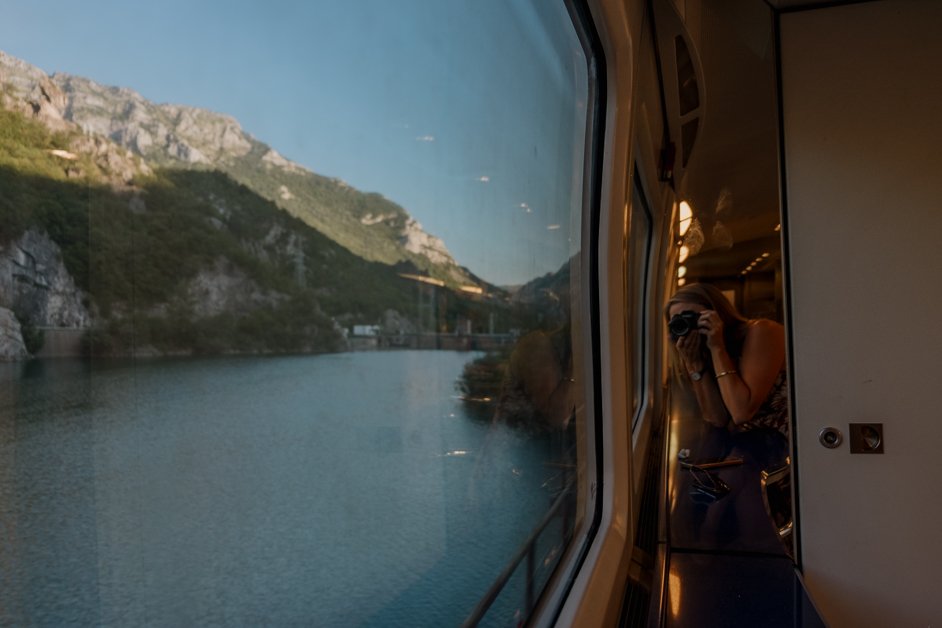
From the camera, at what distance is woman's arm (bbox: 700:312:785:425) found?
2805 millimetres

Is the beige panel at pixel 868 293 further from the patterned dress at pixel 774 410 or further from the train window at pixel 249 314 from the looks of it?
the train window at pixel 249 314

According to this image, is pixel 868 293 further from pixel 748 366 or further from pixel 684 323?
pixel 684 323

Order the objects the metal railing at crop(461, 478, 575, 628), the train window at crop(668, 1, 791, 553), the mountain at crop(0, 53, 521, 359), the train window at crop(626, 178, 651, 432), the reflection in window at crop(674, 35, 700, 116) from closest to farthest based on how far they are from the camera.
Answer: the mountain at crop(0, 53, 521, 359) < the metal railing at crop(461, 478, 575, 628) < the train window at crop(668, 1, 791, 553) < the reflection in window at crop(674, 35, 700, 116) < the train window at crop(626, 178, 651, 432)

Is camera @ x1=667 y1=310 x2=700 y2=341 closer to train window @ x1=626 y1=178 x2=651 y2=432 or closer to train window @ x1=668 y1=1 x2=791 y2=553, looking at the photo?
train window @ x1=668 y1=1 x2=791 y2=553

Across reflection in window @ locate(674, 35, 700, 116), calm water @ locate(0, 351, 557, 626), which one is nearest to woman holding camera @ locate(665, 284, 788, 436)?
reflection in window @ locate(674, 35, 700, 116)

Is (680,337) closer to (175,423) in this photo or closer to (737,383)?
(737,383)

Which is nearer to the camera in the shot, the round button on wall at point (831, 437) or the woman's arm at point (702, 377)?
the round button on wall at point (831, 437)

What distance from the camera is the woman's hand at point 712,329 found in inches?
129

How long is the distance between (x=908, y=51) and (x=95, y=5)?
2093mm

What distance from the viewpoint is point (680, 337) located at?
11.3 ft

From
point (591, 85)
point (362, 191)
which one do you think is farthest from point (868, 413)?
point (362, 191)

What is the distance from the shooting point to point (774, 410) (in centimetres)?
290

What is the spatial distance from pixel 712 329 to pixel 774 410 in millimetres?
547

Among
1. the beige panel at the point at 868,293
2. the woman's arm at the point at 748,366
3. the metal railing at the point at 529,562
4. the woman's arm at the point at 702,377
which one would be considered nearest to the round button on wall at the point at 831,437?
the beige panel at the point at 868,293
